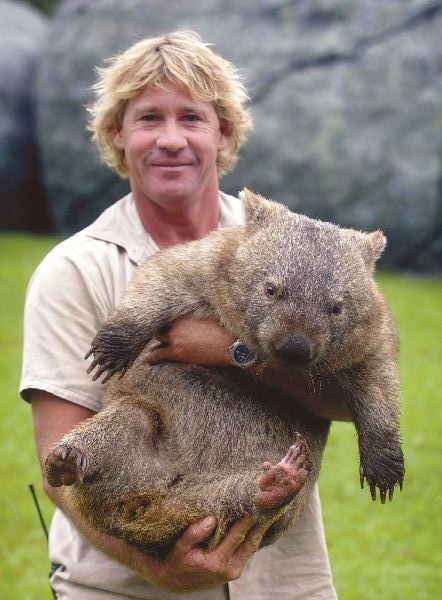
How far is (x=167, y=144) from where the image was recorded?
11.5ft

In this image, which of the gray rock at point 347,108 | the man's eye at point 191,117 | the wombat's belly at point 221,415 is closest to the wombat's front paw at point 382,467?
the wombat's belly at point 221,415

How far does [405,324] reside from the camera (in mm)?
9875

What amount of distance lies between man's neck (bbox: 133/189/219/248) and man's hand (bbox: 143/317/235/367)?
1.77 ft

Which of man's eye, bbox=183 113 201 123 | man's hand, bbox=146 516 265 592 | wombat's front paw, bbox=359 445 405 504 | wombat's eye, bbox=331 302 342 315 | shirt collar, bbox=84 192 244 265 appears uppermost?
man's eye, bbox=183 113 201 123

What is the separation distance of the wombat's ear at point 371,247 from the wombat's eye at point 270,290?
43 centimetres

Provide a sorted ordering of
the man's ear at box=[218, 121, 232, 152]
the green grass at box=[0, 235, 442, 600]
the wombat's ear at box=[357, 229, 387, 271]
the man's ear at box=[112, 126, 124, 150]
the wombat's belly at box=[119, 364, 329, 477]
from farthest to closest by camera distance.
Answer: the green grass at box=[0, 235, 442, 600]
the man's ear at box=[218, 121, 232, 152]
the man's ear at box=[112, 126, 124, 150]
the wombat's ear at box=[357, 229, 387, 271]
the wombat's belly at box=[119, 364, 329, 477]

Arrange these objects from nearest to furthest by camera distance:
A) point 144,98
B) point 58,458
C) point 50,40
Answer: point 58,458, point 144,98, point 50,40

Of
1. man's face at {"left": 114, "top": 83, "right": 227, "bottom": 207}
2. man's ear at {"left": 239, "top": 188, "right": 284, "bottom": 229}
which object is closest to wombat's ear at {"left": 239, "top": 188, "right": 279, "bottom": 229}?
man's ear at {"left": 239, "top": 188, "right": 284, "bottom": 229}

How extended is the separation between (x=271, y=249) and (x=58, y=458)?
1009 mm

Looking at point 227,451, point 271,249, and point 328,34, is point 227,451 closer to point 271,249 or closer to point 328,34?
point 271,249

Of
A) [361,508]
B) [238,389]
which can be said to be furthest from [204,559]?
[361,508]

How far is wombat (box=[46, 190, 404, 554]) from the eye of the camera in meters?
3.04

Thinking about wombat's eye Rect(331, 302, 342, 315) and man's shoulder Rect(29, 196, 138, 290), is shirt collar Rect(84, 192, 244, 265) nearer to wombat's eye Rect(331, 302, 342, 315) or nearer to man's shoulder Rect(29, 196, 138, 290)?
man's shoulder Rect(29, 196, 138, 290)

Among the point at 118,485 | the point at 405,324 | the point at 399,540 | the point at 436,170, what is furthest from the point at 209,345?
the point at 436,170
